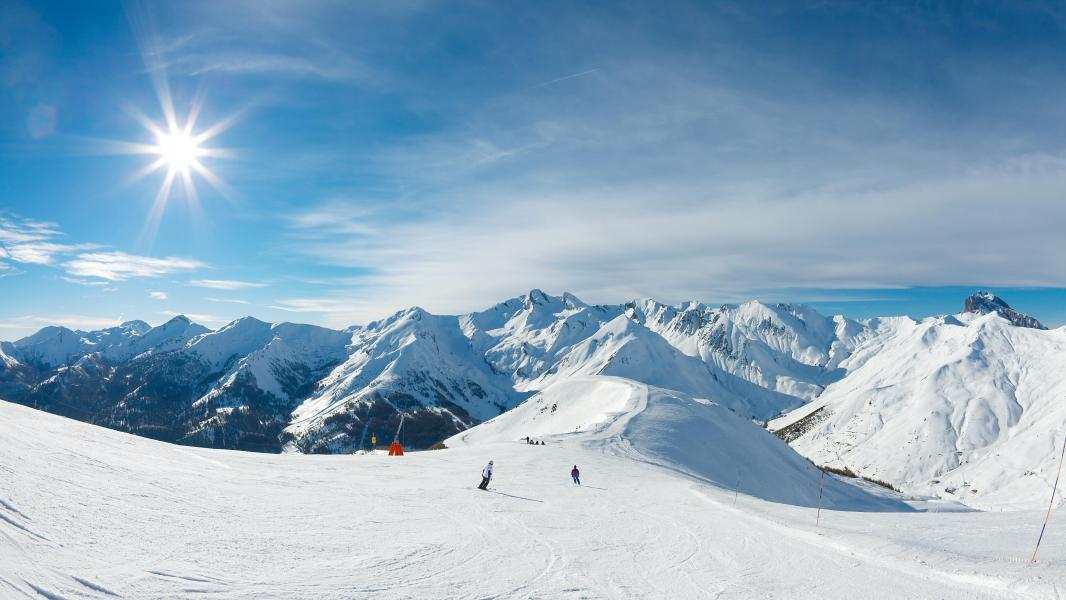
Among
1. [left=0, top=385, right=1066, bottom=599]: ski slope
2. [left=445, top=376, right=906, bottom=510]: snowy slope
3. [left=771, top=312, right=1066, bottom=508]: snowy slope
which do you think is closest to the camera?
[left=0, top=385, right=1066, bottom=599]: ski slope

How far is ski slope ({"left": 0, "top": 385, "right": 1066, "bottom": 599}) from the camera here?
1071 cm

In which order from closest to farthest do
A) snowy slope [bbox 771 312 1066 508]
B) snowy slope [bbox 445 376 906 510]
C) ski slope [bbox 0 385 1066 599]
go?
1. ski slope [bbox 0 385 1066 599]
2. snowy slope [bbox 445 376 906 510]
3. snowy slope [bbox 771 312 1066 508]

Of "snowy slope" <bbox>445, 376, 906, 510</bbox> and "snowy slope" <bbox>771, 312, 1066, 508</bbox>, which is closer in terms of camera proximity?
"snowy slope" <bbox>445, 376, 906, 510</bbox>

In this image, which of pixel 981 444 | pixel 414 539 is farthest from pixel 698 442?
pixel 981 444

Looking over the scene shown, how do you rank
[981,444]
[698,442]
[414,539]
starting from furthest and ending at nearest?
[981,444], [698,442], [414,539]

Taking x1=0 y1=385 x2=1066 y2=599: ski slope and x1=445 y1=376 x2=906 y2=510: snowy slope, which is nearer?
x1=0 y1=385 x2=1066 y2=599: ski slope

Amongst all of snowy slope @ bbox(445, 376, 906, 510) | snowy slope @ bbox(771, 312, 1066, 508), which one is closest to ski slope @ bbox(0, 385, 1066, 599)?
snowy slope @ bbox(445, 376, 906, 510)

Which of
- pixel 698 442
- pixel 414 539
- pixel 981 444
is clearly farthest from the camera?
pixel 981 444

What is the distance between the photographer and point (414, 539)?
15.1 m

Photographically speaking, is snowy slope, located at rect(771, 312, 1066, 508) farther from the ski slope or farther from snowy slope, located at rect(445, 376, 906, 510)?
the ski slope

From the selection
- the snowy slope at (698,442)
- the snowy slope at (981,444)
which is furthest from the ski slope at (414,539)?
the snowy slope at (981,444)

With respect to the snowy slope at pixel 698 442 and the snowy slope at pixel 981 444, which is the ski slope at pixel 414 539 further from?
the snowy slope at pixel 981 444

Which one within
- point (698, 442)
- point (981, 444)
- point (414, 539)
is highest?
point (981, 444)

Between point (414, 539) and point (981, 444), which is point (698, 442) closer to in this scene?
point (414, 539)
